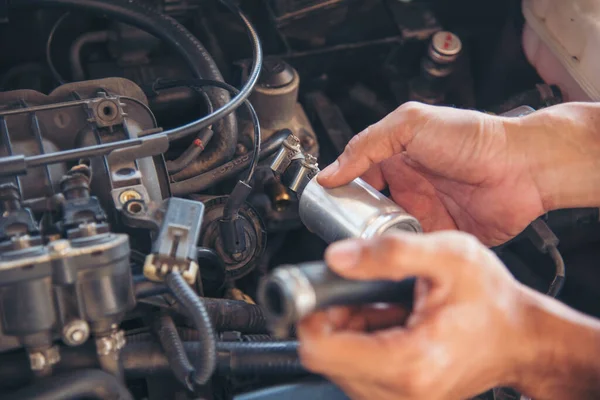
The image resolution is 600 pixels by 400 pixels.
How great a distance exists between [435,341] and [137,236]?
1.50 ft

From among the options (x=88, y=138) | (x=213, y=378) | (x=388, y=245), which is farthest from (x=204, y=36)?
(x=388, y=245)

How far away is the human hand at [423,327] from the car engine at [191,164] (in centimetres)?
13

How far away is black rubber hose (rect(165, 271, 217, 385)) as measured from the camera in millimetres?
730

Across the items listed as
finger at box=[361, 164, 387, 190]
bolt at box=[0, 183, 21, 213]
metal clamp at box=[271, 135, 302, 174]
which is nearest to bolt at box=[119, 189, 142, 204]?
bolt at box=[0, 183, 21, 213]

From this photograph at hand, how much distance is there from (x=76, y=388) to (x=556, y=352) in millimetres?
549

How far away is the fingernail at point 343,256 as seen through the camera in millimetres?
670

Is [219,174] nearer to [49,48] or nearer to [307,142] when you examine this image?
[307,142]

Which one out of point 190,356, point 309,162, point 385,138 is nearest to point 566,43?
point 385,138

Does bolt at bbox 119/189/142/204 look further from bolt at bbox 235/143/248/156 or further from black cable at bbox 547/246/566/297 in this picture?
black cable at bbox 547/246/566/297

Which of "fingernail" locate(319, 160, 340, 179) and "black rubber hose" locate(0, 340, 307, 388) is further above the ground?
"fingernail" locate(319, 160, 340, 179)

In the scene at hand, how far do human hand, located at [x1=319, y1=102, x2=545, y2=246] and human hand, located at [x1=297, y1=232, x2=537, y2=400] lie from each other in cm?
27

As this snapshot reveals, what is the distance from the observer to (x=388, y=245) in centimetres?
67

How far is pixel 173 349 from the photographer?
801 mm

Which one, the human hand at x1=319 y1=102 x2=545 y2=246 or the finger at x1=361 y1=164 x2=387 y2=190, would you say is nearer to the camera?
the human hand at x1=319 y1=102 x2=545 y2=246
